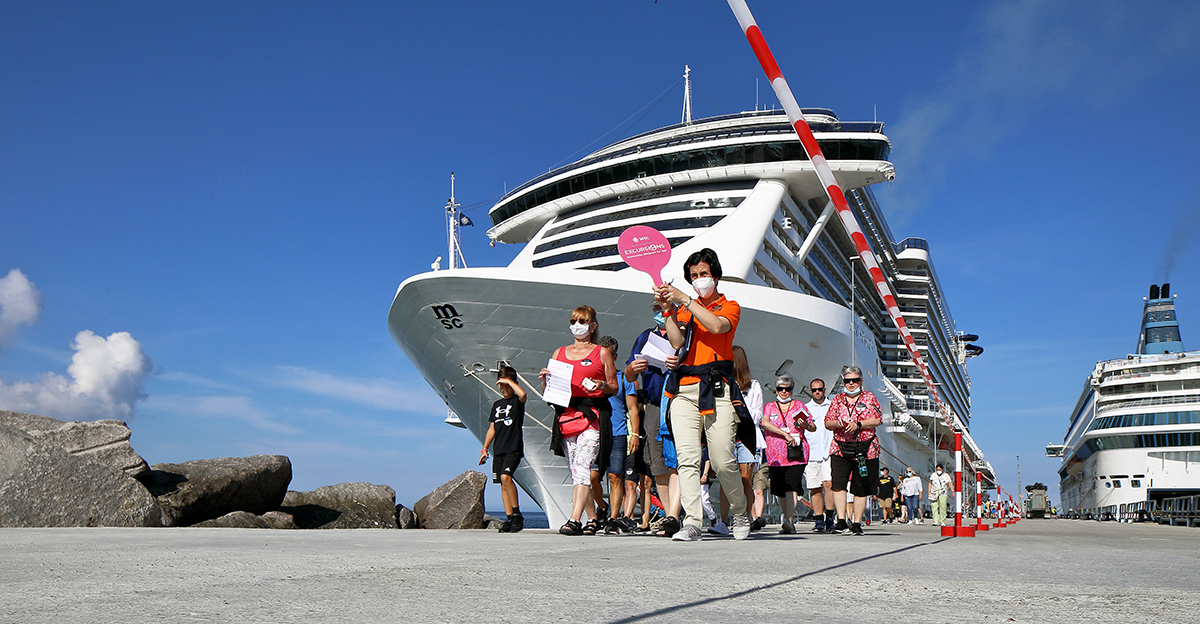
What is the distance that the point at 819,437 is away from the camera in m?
9.03

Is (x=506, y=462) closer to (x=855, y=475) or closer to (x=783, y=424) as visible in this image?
(x=783, y=424)

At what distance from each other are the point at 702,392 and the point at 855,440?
3412mm

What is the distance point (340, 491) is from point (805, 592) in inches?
382

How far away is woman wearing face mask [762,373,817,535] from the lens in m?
8.16

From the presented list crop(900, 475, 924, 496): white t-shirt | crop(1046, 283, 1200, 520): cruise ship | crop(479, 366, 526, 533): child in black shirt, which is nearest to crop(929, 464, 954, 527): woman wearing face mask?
crop(900, 475, 924, 496): white t-shirt

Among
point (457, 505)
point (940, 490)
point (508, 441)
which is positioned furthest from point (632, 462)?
point (940, 490)

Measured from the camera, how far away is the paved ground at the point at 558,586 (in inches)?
78.0

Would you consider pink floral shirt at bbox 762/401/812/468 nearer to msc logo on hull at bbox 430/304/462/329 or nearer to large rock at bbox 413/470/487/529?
large rock at bbox 413/470/487/529

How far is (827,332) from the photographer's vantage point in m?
16.2

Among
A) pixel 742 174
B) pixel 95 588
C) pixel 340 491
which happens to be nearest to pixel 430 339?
pixel 340 491

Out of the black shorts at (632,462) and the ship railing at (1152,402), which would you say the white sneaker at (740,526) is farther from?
the ship railing at (1152,402)

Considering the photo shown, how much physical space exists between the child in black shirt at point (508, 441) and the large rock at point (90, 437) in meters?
3.50

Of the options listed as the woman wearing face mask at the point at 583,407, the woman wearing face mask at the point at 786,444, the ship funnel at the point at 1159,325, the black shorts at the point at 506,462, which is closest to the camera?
the woman wearing face mask at the point at 583,407

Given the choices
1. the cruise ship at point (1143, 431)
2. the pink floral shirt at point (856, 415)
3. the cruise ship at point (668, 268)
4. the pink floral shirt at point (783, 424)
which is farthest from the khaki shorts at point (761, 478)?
the cruise ship at point (1143, 431)
